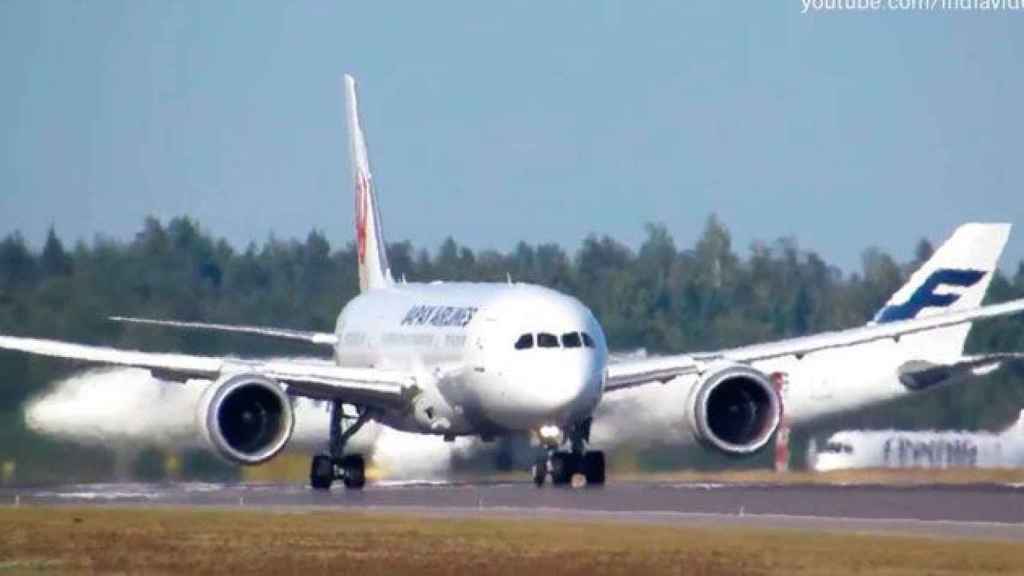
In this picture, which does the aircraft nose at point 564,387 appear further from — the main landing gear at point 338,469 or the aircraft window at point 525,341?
the main landing gear at point 338,469

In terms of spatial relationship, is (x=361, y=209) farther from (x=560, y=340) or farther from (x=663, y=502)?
(x=663, y=502)

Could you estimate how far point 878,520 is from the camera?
36.4 m

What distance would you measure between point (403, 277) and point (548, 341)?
13.2m

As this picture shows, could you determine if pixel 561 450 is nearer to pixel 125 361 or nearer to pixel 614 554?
pixel 125 361

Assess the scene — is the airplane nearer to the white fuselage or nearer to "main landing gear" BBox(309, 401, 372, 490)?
the white fuselage

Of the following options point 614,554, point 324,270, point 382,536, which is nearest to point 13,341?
point 382,536

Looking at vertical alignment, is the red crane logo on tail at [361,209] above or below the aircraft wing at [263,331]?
above

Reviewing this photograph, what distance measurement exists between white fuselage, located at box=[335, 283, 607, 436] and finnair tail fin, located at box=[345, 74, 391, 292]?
3.77m

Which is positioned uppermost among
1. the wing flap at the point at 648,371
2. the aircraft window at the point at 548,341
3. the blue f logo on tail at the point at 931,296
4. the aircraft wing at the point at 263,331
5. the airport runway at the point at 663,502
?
the blue f logo on tail at the point at 931,296

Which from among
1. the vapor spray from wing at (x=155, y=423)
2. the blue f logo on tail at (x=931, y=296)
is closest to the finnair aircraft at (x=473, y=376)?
the vapor spray from wing at (x=155, y=423)

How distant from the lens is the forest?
185ft

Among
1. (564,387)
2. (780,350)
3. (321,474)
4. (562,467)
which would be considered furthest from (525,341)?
(780,350)

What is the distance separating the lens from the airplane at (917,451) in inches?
2247

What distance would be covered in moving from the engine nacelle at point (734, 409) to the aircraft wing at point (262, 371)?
486cm
